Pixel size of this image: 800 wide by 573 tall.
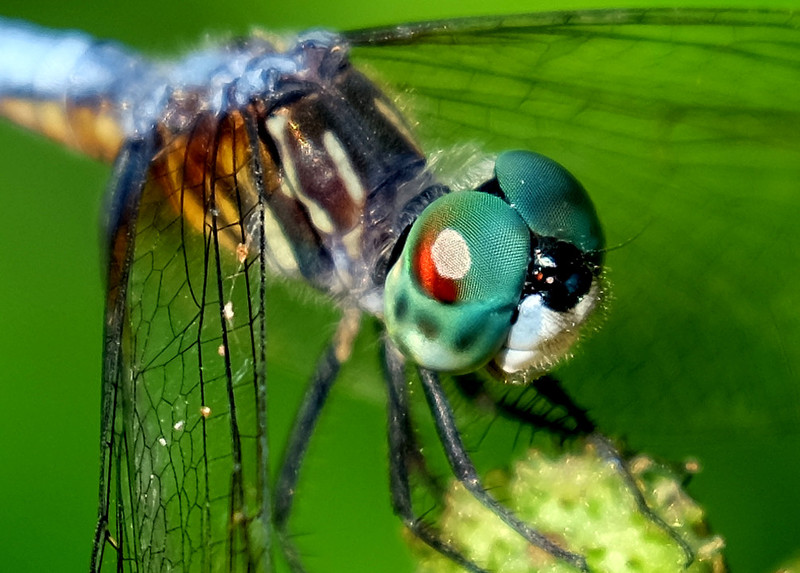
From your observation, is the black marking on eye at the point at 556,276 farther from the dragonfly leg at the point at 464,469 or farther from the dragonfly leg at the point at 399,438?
the dragonfly leg at the point at 399,438

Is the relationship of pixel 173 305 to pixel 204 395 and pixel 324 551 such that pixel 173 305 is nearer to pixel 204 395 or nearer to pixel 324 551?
pixel 204 395

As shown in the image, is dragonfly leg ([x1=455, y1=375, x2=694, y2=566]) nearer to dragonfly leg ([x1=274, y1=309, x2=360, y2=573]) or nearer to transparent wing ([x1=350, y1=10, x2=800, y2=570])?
transparent wing ([x1=350, y1=10, x2=800, y2=570])

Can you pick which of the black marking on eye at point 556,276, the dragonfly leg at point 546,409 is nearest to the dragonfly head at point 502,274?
the black marking on eye at point 556,276

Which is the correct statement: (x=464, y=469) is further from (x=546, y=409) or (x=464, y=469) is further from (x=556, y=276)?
(x=556, y=276)

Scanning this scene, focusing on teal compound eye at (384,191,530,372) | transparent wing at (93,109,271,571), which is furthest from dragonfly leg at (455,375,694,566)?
transparent wing at (93,109,271,571)

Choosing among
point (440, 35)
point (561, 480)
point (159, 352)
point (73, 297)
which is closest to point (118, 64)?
point (73, 297)

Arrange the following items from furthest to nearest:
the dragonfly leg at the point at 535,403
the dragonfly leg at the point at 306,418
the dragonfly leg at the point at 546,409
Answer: the dragonfly leg at the point at 306,418 < the dragonfly leg at the point at 535,403 < the dragonfly leg at the point at 546,409

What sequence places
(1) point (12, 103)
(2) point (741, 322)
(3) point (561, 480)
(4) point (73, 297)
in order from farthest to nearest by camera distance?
(1) point (12, 103) < (4) point (73, 297) < (2) point (741, 322) < (3) point (561, 480)
